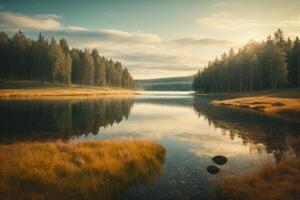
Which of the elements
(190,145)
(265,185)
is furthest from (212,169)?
(190,145)

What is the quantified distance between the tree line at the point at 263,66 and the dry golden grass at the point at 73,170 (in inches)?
3415

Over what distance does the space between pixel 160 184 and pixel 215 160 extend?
5736mm


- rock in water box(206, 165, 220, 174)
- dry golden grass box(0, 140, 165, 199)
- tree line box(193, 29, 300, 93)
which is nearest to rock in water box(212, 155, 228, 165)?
rock in water box(206, 165, 220, 174)

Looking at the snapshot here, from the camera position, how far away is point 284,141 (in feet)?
82.6

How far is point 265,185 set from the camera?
12.6 meters

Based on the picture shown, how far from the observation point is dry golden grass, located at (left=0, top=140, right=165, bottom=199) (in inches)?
458

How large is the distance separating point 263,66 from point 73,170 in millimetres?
108051

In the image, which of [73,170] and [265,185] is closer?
[265,185]

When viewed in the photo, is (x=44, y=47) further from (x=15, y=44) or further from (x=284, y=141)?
(x=284, y=141)

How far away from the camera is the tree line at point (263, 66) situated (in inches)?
3728

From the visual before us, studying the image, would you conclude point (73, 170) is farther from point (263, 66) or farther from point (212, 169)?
point (263, 66)

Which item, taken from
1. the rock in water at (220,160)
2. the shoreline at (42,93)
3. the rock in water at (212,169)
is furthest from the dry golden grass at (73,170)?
the shoreline at (42,93)

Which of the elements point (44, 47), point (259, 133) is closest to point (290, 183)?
point (259, 133)

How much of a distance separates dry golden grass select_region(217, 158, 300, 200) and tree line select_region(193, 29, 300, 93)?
85412 mm
